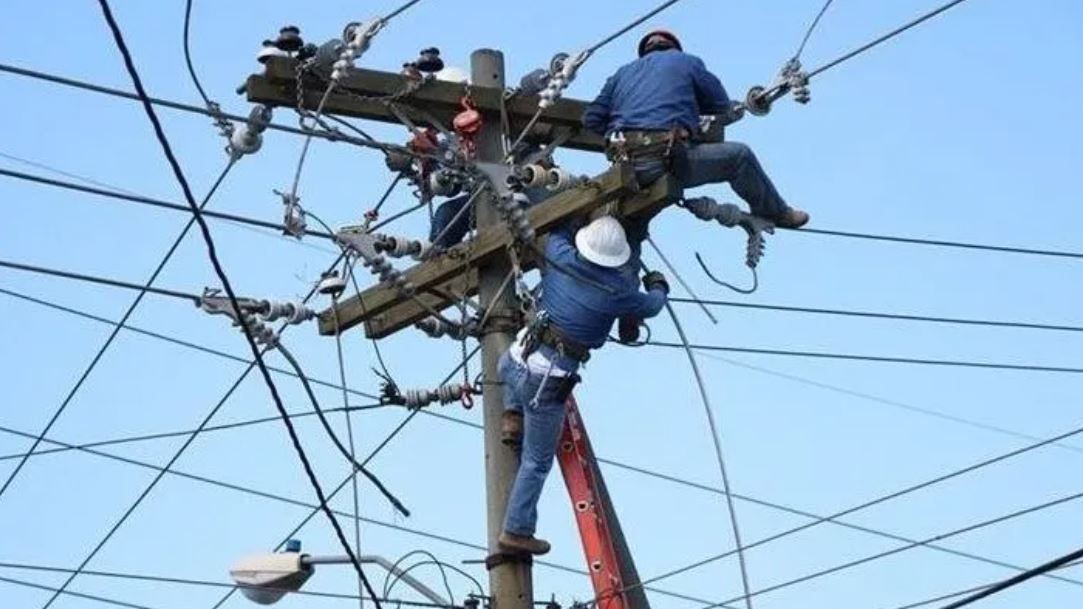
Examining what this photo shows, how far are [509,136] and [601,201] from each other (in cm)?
116

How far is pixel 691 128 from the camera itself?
13.1 meters

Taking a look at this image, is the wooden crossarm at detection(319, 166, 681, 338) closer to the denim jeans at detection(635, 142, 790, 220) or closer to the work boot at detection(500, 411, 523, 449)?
the denim jeans at detection(635, 142, 790, 220)

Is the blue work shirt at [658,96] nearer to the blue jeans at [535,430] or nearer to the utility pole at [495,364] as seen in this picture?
the utility pole at [495,364]

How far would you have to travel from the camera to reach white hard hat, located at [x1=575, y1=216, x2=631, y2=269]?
12.6 m

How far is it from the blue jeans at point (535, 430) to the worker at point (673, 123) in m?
1.05

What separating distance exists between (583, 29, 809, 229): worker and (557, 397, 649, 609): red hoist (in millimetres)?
1263

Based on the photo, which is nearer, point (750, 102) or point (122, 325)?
point (750, 102)

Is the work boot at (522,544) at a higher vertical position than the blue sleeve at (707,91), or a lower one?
lower

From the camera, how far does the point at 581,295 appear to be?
1264 centimetres

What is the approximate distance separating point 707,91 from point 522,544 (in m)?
2.52


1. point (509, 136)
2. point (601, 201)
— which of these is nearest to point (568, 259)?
point (601, 201)

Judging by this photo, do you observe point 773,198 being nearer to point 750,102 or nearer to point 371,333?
point 750,102

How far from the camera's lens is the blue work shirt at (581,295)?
496 inches

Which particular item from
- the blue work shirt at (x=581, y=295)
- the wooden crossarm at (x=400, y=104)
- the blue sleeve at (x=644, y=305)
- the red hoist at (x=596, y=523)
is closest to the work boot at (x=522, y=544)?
the red hoist at (x=596, y=523)
